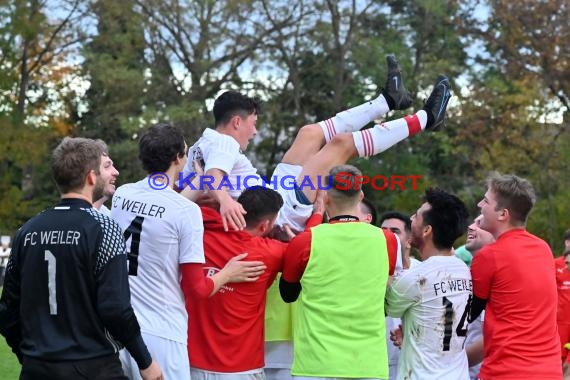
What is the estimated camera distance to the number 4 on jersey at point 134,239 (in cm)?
500

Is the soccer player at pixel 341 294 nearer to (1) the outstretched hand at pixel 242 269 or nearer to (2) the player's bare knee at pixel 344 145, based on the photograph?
(1) the outstretched hand at pixel 242 269

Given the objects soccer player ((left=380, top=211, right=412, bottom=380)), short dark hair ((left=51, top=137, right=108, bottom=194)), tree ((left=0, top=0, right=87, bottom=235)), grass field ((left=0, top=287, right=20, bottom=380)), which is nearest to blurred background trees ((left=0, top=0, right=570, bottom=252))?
tree ((left=0, top=0, right=87, bottom=235))

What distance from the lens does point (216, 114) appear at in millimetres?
6375

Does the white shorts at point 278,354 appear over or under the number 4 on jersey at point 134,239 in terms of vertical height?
under

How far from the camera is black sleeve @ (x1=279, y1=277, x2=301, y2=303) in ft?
17.0

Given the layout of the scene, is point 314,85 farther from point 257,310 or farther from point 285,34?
point 257,310

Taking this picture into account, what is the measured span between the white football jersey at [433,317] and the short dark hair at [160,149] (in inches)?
61.2

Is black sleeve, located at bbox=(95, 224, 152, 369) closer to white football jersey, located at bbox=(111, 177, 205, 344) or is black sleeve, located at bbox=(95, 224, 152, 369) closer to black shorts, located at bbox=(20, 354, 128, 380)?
black shorts, located at bbox=(20, 354, 128, 380)

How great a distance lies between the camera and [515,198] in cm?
554

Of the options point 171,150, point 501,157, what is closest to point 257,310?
point 171,150

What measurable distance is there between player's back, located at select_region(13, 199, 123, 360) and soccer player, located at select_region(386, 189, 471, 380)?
6.25ft

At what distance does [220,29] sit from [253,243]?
26159 mm

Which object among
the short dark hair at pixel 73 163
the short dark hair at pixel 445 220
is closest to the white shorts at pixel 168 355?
the short dark hair at pixel 73 163

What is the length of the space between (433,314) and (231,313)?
121cm
